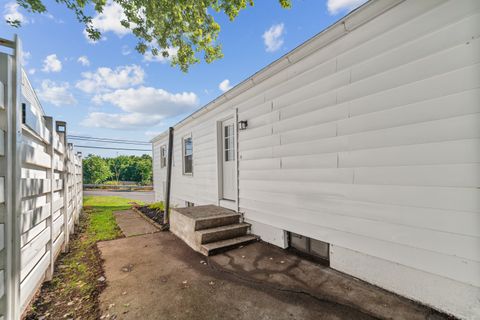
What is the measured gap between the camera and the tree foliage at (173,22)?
12.1 ft

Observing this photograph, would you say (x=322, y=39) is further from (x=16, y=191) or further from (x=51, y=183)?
(x=51, y=183)

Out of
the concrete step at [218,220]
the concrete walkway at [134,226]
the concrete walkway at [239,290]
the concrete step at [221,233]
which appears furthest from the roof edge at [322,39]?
the concrete walkway at [134,226]

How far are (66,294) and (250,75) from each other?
4.41 m

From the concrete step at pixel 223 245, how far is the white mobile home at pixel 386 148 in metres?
0.37

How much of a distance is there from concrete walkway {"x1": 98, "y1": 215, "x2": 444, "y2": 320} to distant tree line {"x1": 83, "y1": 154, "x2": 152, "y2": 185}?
29.1 metres

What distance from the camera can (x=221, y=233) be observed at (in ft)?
12.9

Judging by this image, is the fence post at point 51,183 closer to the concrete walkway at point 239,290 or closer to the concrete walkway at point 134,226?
the concrete walkway at point 239,290

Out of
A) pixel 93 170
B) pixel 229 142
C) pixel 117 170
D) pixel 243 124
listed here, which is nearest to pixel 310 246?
pixel 243 124

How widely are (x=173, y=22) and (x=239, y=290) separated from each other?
16.5 feet

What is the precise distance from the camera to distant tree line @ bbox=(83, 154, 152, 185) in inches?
1067

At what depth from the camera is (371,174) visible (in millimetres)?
2475

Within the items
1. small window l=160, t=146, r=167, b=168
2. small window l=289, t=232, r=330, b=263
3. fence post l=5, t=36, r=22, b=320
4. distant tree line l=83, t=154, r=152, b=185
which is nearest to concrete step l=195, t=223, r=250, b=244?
small window l=289, t=232, r=330, b=263

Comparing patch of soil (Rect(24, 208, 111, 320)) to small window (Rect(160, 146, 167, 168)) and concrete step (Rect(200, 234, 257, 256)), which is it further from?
small window (Rect(160, 146, 167, 168))

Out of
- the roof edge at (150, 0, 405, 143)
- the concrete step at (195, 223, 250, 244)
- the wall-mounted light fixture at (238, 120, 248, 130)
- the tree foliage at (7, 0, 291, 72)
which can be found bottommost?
the concrete step at (195, 223, 250, 244)
